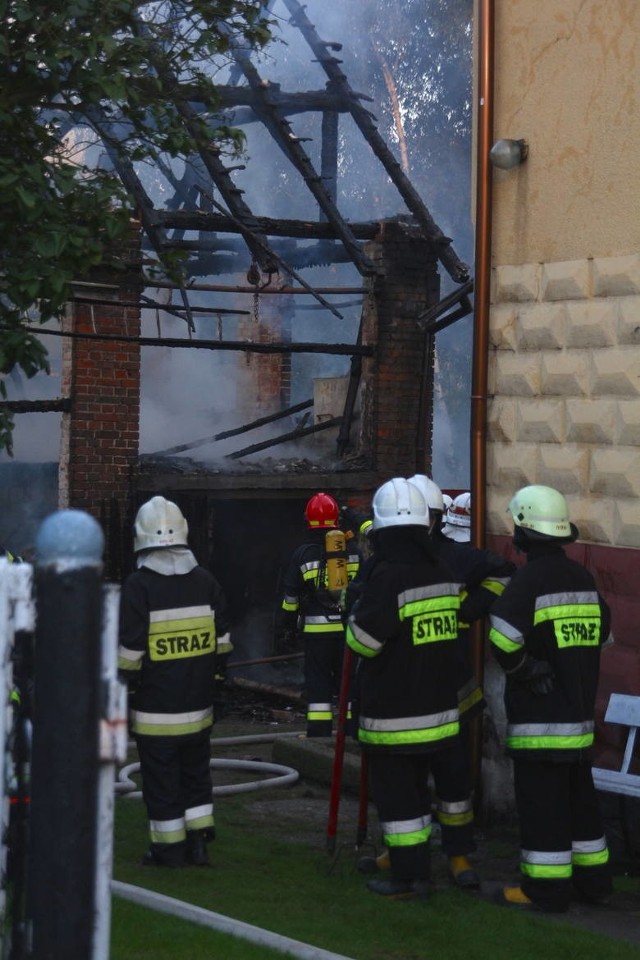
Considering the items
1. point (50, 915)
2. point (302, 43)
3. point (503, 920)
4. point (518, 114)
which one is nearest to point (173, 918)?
point (503, 920)

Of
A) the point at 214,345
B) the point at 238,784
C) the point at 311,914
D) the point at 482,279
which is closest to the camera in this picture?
the point at 311,914

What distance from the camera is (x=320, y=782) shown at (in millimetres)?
8820

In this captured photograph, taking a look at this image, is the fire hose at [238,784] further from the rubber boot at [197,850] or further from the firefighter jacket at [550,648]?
the firefighter jacket at [550,648]

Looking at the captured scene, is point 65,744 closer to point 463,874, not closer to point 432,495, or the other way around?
point 463,874

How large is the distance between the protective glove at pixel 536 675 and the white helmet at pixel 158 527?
177 cm

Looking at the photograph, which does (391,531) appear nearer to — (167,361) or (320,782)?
(320,782)

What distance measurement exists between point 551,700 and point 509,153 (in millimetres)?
3125

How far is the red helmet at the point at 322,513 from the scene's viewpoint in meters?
10.2

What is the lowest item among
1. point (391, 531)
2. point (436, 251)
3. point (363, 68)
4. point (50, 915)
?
point (50, 915)

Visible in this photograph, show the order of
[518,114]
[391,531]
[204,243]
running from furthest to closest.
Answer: [204,243] < [518,114] < [391,531]

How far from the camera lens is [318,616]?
33.2ft

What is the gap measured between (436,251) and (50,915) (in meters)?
12.2

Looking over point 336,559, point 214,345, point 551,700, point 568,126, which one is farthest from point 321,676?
point 568,126

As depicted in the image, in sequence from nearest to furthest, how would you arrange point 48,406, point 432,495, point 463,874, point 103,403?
1. point 463,874
2. point 432,495
3. point 48,406
4. point 103,403
